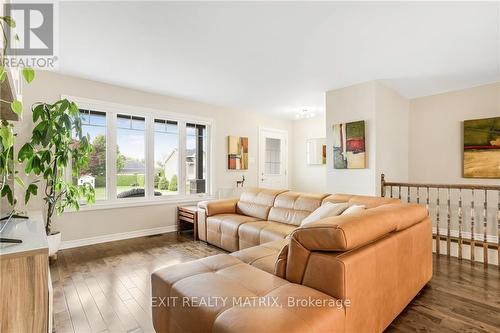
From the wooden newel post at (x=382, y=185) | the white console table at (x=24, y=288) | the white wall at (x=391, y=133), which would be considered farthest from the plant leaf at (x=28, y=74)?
the wooden newel post at (x=382, y=185)

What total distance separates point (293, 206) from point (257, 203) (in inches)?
26.2

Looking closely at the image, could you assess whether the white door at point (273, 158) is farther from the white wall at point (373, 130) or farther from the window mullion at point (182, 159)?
the white wall at point (373, 130)

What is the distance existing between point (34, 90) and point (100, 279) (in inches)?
106

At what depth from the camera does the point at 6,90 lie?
4.12 ft

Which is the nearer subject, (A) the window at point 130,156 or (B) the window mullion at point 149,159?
(A) the window at point 130,156

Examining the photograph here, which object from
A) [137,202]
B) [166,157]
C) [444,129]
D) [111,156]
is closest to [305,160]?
[444,129]

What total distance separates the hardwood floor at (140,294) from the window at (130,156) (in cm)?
A: 111

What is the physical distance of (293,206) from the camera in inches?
137

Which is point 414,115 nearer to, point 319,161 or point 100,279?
point 319,161

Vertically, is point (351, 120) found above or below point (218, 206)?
above

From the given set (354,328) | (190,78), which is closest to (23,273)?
(354,328)

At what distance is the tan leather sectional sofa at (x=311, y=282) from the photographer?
3.78 ft

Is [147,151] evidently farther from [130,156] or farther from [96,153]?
[96,153]

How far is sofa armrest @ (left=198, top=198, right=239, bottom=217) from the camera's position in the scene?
3.94m
